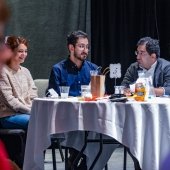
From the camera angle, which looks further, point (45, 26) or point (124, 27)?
point (45, 26)

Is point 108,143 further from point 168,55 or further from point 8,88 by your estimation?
point 168,55

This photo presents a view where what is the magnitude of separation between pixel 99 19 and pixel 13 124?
102 inches

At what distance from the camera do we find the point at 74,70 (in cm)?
408

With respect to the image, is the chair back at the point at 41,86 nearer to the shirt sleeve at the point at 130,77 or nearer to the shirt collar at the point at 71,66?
the shirt collar at the point at 71,66

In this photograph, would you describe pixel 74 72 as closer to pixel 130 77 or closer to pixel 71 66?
pixel 71 66

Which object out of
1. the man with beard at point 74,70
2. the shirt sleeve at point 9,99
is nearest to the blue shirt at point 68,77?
the man with beard at point 74,70

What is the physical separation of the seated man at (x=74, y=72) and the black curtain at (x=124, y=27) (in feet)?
6.33

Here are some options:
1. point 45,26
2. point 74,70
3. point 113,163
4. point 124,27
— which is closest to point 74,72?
point 74,70

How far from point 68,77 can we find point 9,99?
0.57m

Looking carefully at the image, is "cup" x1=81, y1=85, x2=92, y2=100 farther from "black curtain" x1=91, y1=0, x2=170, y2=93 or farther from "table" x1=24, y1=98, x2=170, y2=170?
"black curtain" x1=91, y1=0, x2=170, y2=93

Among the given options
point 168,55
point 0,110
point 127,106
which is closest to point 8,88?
point 0,110

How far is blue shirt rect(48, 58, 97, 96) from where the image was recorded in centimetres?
400

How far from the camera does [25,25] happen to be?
6.35 meters

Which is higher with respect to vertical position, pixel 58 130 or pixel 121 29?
pixel 121 29
